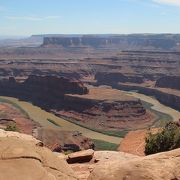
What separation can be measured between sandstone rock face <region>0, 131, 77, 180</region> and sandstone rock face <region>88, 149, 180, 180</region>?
1.17 meters

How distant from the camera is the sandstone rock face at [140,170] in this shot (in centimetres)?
1442

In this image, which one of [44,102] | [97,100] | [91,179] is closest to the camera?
[91,179]

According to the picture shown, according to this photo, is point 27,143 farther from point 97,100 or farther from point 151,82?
point 151,82

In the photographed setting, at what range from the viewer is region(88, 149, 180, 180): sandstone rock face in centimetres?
1442

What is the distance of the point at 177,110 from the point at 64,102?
34.7 m

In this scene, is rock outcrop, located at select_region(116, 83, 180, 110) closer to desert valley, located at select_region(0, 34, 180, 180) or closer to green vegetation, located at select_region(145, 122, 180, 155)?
desert valley, located at select_region(0, 34, 180, 180)


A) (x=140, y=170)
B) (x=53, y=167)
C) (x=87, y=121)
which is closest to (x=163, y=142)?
(x=140, y=170)

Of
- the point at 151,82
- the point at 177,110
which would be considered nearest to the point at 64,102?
the point at 177,110

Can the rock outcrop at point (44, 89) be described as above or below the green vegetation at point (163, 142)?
below

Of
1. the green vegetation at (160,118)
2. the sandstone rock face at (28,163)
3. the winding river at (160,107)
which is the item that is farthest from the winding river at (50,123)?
the sandstone rock face at (28,163)

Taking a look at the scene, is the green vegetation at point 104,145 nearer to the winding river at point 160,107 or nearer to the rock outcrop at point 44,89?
the winding river at point 160,107

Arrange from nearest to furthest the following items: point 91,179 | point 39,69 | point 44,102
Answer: point 91,179
point 44,102
point 39,69

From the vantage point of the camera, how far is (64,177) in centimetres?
1393

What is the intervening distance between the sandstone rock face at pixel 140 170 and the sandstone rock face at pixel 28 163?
3.83ft
